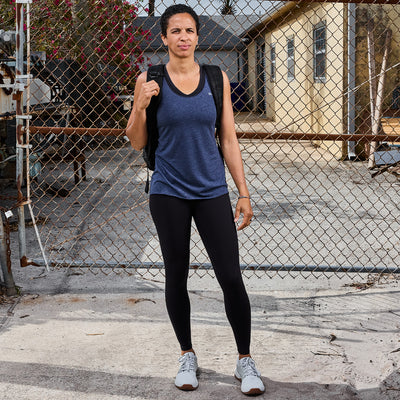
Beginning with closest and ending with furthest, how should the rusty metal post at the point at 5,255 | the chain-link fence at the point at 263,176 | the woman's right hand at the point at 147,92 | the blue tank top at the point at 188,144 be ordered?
the woman's right hand at the point at 147,92 < the blue tank top at the point at 188,144 < the rusty metal post at the point at 5,255 < the chain-link fence at the point at 263,176

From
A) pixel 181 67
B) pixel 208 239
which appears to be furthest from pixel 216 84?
pixel 208 239

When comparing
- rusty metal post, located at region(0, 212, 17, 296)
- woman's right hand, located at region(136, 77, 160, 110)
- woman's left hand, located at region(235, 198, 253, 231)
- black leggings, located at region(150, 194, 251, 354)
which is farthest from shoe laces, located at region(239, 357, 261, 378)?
rusty metal post, located at region(0, 212, 17, 296)

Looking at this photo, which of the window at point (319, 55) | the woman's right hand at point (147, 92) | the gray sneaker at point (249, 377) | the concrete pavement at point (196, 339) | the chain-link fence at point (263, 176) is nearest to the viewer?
the woman's right hand at point (147, 92)

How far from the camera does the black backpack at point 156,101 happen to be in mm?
3086

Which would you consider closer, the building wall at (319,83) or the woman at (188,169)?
the woman at (188,169)

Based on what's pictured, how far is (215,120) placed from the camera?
3135 millimetres

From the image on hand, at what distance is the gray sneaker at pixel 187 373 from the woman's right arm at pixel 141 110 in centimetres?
111

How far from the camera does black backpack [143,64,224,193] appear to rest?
121 inches

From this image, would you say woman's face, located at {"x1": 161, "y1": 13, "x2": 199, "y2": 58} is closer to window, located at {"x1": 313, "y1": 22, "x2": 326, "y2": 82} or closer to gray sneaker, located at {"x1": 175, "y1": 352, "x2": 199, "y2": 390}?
gray sneaker, located at {"x1": 175, "y1": 352, "x2": 199, "y2": 390}

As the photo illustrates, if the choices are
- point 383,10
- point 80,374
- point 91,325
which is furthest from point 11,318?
point 383,10

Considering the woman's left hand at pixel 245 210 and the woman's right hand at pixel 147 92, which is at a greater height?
the woman's right hand at pixel 147 92

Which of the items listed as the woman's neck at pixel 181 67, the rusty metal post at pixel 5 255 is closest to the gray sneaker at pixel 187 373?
the woman's neck at pixel 181 67

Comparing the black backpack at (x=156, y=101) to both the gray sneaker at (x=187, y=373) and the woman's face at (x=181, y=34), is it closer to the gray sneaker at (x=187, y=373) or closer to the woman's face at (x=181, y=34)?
the woman's face at (x=181, y=34)

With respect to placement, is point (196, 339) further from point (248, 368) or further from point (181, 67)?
point (181, 67)
